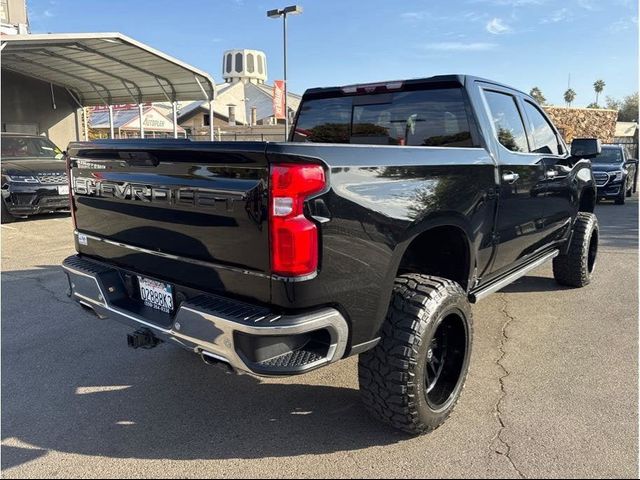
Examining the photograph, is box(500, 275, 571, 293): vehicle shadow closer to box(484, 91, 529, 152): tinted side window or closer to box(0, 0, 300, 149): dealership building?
box(484, 91, 529, 152): tinted side window

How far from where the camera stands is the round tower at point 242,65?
7900 centimetres

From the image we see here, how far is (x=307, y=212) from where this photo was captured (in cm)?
218

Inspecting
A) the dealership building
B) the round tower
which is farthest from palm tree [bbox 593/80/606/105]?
the dealership building

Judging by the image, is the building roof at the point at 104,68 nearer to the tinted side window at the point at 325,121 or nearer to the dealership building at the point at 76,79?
the dealership building at the point at 76,79

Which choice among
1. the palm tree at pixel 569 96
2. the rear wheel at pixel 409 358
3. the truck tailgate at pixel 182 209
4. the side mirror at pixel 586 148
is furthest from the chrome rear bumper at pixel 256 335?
the palm tree at pixel 569 96

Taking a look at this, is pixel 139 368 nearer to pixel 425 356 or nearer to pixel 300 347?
pixel 300 347

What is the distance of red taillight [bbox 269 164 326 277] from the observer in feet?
7.07

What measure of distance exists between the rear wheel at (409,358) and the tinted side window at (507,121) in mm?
1459

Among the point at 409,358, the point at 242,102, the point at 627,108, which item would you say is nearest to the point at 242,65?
the point at 242,102

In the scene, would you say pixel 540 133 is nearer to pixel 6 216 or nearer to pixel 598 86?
pixel 6 216

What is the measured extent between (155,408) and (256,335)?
53.9 inches

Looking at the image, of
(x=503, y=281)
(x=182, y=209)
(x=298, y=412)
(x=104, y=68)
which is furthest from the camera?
(x=104, y=68)

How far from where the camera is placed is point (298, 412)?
10.2 feet

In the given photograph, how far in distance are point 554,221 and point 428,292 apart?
2.46m
